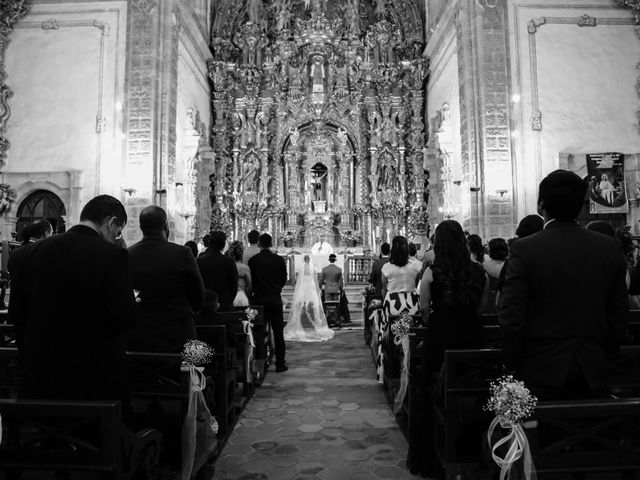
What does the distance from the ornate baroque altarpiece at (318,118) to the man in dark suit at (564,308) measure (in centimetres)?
1703

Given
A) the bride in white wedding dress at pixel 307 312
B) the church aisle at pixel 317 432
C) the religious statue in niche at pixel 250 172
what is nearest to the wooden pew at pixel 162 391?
the church aisle at pixel 317 432

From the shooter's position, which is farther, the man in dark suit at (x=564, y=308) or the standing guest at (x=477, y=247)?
the standing guest at (x=477, y=247)

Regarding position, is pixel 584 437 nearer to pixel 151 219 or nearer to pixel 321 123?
pixel 151 219

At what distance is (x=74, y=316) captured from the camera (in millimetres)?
2541

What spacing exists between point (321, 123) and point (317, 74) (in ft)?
6.04

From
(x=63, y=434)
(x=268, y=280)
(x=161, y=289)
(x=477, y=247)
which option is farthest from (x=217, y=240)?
(x=63, y=434)

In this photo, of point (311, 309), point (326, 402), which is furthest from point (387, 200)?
point (326, 402)

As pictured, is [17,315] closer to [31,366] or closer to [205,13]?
[31,366]

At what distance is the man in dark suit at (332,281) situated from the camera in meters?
12.3

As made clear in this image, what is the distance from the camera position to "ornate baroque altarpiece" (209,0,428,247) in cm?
1977

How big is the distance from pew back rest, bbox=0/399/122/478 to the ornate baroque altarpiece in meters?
17.3

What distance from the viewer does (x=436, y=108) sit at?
18.4 metres

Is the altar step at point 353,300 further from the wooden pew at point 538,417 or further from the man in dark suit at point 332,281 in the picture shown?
the wooden pew at point 538,417

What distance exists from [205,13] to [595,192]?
14464mm
